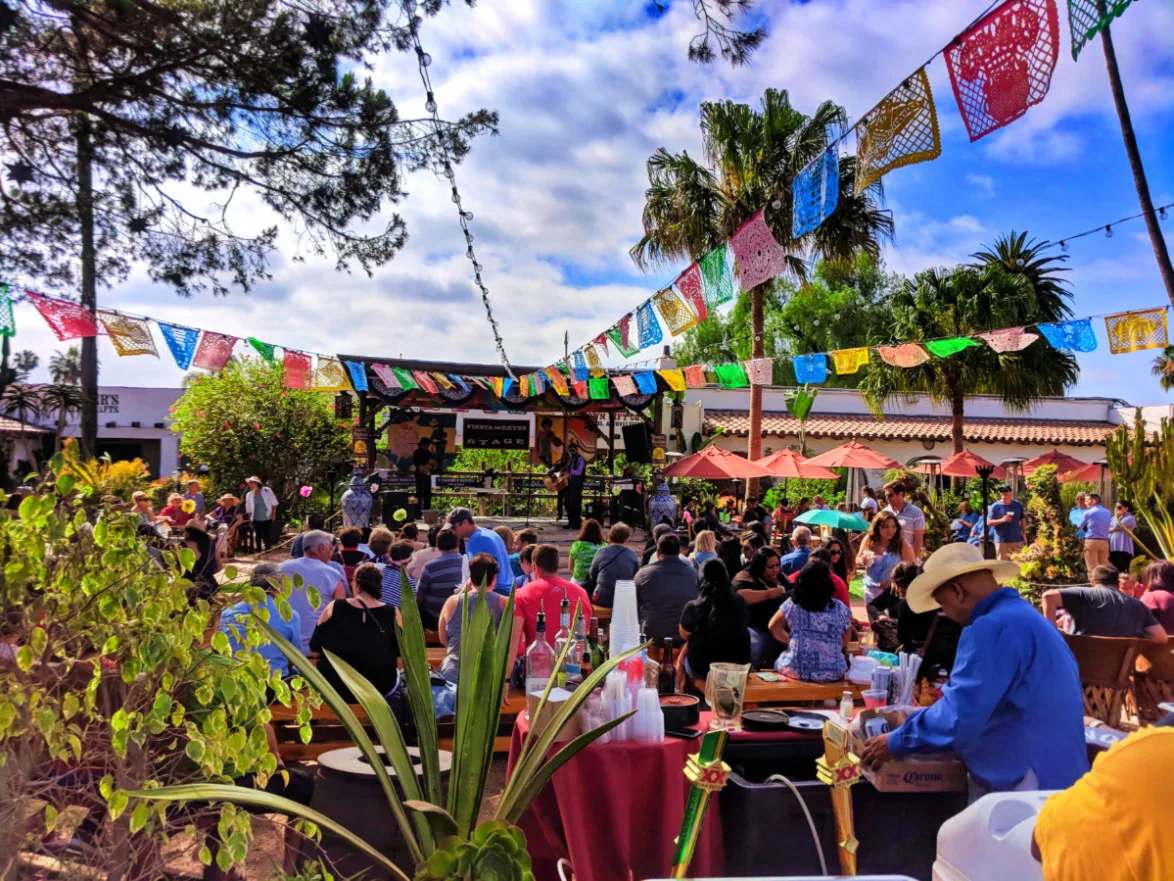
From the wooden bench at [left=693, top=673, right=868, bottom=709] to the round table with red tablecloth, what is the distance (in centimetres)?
140

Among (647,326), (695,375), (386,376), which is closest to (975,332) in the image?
(695,375)

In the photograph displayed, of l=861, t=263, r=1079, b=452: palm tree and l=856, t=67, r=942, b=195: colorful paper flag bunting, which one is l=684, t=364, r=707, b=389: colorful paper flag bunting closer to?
l=861, t=263, r=1079, b=452: palm tree

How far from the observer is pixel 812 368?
14180 millimetres

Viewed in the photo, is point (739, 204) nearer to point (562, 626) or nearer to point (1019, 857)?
point (562, 626)

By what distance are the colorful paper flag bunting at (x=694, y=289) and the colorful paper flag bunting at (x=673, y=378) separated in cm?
632

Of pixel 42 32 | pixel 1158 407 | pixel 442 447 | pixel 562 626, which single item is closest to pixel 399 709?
pixel 562 626

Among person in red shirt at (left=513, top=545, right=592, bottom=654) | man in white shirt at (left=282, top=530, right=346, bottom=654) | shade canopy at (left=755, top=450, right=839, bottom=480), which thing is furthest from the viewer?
shade canopy at (left=755, top=450, right=839, bottom=480)

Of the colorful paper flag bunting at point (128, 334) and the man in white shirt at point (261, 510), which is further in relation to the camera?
the man in white shirt at point (261, 510)

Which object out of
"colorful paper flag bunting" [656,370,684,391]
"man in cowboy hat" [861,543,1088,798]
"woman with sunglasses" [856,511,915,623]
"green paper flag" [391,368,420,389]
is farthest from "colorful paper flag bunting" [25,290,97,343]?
"colorful paper flag bunting" [656,370,684,391]

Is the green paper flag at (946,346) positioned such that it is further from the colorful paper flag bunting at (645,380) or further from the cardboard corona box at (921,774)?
the cardboard corona box at (921,774)

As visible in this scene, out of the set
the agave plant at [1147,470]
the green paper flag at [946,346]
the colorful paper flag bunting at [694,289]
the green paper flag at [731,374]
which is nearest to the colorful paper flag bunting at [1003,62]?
the colorful paper flag bunting at [694,289]

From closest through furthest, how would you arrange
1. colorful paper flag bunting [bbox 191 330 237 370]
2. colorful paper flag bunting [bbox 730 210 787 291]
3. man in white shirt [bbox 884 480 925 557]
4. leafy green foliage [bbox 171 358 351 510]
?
colorful paper flag bunting [bbox 730 210 787 291] < man in white shirt [bbox 884 480 925 557] < colorful paper flag bunting [bbox 191 330 237 370] < leafy green foliage [bbox 171 358 351 510]

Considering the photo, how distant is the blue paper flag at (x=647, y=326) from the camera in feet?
38.7

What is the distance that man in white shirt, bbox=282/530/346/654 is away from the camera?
5230mm
